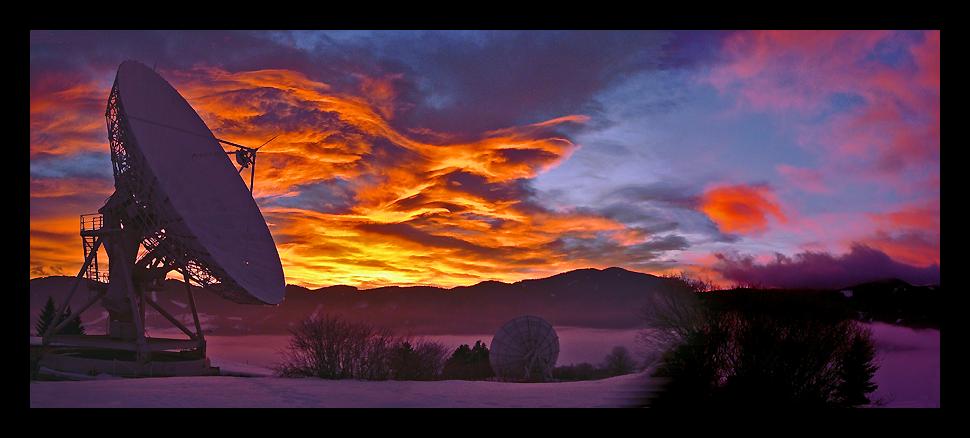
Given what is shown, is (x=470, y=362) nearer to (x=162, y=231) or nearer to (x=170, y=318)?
(x=170, y=318)

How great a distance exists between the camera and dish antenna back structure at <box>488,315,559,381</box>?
4817 cm

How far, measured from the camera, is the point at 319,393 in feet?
84.8

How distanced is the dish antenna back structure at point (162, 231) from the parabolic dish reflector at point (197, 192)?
0.06m

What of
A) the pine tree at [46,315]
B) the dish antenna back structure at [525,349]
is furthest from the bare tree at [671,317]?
the pine tree at [46,315]

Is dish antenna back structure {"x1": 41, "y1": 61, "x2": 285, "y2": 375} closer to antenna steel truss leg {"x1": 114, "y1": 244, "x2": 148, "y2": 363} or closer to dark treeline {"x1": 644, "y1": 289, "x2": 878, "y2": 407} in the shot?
antenna steel truss leg {"x1": 114, "y1": 244, "x2": 148, "y2": 363}

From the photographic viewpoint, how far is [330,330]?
3372 centimetres

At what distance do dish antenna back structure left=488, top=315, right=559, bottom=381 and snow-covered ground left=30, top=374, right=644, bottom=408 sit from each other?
19.2 meters

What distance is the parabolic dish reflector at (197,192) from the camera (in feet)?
104

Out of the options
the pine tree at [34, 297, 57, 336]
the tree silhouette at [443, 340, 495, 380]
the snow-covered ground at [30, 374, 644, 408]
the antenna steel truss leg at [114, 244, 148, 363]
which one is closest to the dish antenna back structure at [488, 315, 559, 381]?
the tree silhouette at [443, 340, 495, 380]

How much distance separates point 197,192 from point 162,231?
2291mm

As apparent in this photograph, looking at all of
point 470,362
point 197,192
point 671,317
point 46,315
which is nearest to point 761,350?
point 671,317
